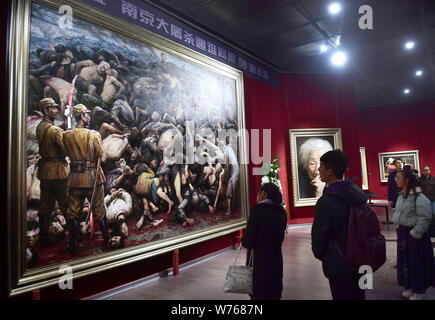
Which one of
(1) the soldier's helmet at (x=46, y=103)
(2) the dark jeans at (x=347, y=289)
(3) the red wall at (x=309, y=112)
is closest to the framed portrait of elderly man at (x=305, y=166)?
(3) the red wall at (x=309, y=112)

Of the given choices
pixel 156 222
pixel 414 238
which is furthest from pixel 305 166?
pixel 156 222

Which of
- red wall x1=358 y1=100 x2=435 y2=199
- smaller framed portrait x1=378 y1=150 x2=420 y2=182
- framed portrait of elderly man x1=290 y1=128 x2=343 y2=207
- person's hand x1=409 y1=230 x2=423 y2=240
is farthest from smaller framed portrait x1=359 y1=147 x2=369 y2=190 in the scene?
person's hand x1=409 y1=230 x2=423 y2=240

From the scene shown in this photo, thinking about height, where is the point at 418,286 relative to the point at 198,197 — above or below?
below

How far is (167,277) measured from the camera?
5.13 metres

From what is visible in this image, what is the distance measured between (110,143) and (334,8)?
17.4 ft

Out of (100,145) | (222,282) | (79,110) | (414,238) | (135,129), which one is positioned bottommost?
(222,282)

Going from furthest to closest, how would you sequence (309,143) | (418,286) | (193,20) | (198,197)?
(309,143) → (193,20) → (198,197) → (418,286)

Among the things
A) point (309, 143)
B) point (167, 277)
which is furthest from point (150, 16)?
point (309, 143)

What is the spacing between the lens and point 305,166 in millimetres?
9422

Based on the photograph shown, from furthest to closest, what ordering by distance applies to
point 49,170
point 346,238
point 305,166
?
point 305,166
point 49,170
point 346,238

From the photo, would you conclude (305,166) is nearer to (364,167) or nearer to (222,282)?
(222,282)

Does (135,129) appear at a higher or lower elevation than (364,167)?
higher

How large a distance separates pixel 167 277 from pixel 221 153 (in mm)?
2717
